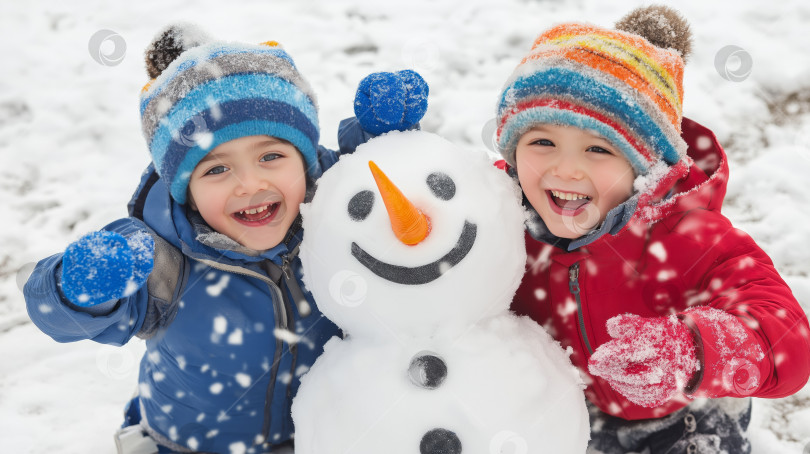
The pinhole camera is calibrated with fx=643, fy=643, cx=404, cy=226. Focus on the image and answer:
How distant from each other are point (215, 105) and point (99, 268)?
1.45 feet

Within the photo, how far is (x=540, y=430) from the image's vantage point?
48.4 inches

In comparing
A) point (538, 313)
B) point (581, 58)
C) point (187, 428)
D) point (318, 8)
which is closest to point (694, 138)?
point (581, 58)

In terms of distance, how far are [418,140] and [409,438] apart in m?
0.60

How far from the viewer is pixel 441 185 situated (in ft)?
4.16

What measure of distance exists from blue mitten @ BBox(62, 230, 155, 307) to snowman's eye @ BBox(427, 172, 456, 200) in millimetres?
574

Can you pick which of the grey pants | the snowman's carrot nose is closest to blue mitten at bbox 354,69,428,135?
the snowman's carrot nose

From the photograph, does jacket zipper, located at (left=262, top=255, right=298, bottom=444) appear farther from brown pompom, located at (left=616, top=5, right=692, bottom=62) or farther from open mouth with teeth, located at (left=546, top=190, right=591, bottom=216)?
brown pompom, located at (left=616, top=5, right=692, bottom=62)

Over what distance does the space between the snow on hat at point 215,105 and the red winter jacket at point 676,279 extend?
0.68 m

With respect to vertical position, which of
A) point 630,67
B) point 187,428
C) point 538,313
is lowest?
point 187,428

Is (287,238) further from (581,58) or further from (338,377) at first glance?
(581,58)

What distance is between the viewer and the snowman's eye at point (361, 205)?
1258mm

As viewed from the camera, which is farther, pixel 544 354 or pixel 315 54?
pixel 315 54

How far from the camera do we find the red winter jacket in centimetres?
128

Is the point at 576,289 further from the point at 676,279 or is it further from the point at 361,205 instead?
the point at 361,205
